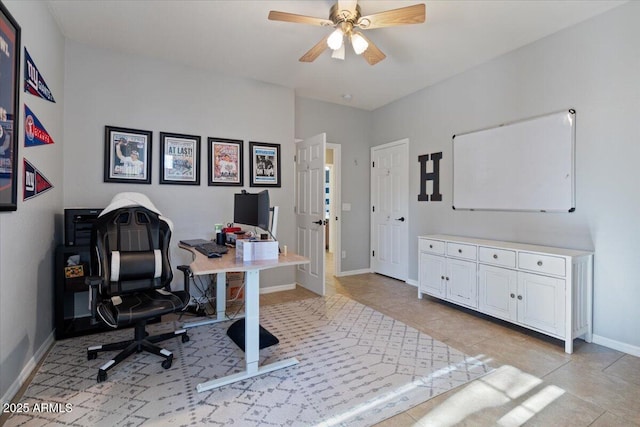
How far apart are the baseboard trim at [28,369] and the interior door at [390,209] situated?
13.3ft

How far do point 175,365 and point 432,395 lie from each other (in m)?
1.78

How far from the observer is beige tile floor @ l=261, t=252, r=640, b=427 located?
5.54 ft

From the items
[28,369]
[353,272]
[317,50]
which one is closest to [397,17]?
[317,50]

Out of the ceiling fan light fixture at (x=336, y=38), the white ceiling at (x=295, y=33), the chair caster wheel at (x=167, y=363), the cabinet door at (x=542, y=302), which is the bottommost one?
the chair caster wheel at (x=167, y=363)

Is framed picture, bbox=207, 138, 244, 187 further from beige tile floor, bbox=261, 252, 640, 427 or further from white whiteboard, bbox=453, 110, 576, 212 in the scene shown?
white whiteboard, bbox=453, 110, 576, 212

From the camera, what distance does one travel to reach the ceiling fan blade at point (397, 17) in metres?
2.11

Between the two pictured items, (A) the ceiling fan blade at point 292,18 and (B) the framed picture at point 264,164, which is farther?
(B) the framed picture at point 264,164

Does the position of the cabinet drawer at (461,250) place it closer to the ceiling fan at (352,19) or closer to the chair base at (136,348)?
the ceiling fan at (352,19)

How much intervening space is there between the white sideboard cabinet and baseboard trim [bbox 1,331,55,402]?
3.66 m

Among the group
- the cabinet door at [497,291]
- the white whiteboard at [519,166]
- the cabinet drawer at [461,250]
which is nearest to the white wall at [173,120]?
the cabinet drawer at [461,250]

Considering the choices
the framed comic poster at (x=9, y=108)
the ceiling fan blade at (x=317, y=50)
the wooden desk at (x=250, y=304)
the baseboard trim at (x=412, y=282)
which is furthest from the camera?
the baseboard trim at (x=412, y=282)

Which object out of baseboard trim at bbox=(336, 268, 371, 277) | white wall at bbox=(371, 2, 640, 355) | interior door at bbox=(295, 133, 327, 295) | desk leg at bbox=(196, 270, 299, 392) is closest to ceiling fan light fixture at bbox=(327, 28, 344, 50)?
interior door at bbox=(295, 133, 327, 295)

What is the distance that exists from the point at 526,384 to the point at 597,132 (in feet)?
7.15

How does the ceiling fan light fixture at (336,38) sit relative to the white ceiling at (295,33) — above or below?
below
